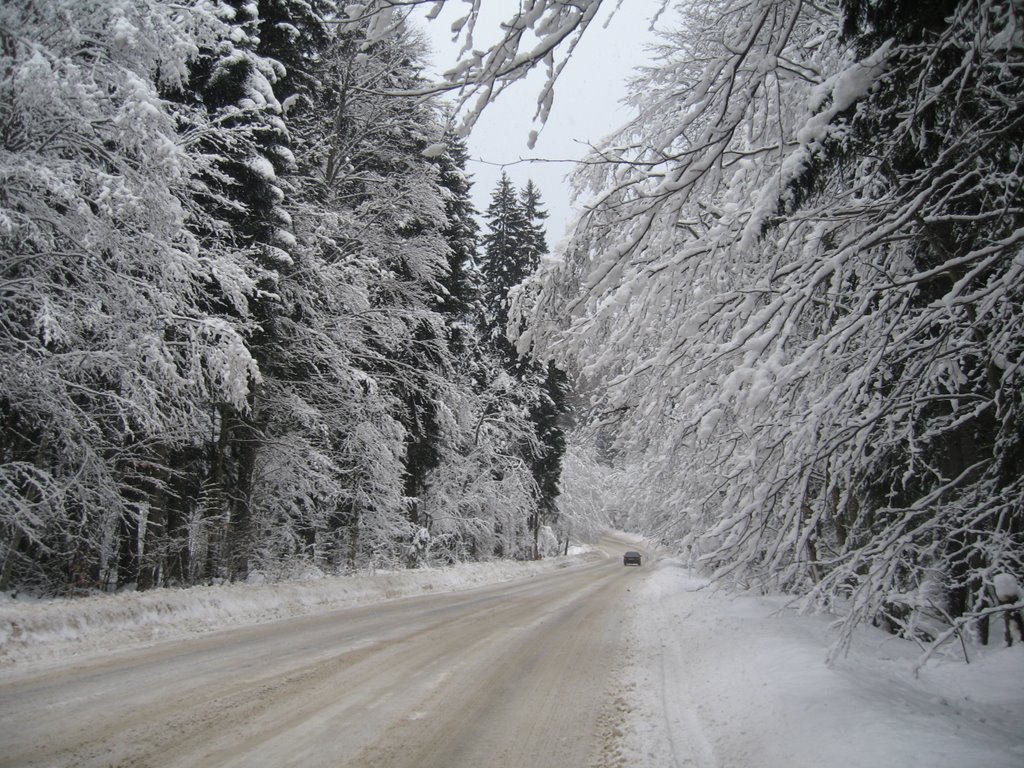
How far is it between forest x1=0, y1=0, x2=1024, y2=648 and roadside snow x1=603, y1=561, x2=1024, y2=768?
2.05 feet

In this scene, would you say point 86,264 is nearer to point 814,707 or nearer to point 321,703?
point 321,703

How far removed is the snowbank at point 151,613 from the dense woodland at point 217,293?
114 centimetres

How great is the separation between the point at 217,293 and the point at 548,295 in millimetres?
9140

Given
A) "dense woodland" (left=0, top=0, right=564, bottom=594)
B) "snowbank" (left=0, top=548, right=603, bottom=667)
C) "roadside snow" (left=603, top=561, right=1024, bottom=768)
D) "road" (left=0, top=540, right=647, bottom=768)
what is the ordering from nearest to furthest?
"roadside snow" (left=603, top=561, right=1024, bottom=768), "road" (left=0, top=540, right=647, bottom=768), "snowbank" (left=0, top=548, right=603, bottom=667), "dense woodland" (left=0, top=0, right=564, bottom=594)

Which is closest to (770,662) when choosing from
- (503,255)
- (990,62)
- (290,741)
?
(290,741)

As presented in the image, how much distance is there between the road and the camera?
402 centimetres

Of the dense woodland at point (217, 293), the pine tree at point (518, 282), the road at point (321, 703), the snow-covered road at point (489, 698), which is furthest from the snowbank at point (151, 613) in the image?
the pine tree at point (518, 282)

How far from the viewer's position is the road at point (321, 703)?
13.2 feet

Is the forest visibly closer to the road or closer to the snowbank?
the snowbank

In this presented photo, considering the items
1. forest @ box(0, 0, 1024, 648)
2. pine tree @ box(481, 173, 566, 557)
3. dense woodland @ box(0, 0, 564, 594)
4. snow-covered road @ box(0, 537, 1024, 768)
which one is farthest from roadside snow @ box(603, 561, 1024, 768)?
pine tree @ box(481, 173, 566, 557)

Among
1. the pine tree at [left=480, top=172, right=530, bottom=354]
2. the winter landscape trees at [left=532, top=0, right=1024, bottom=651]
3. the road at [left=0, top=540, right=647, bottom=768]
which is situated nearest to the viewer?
the winter landscape trees at [left=532, top=0, right=1024, bottom=651]

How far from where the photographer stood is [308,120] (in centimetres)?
1609

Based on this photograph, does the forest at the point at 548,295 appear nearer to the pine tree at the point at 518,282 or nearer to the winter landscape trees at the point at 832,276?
the winter landscape trees at the point at 832,276

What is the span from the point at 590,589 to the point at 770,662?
14684 millimetres
